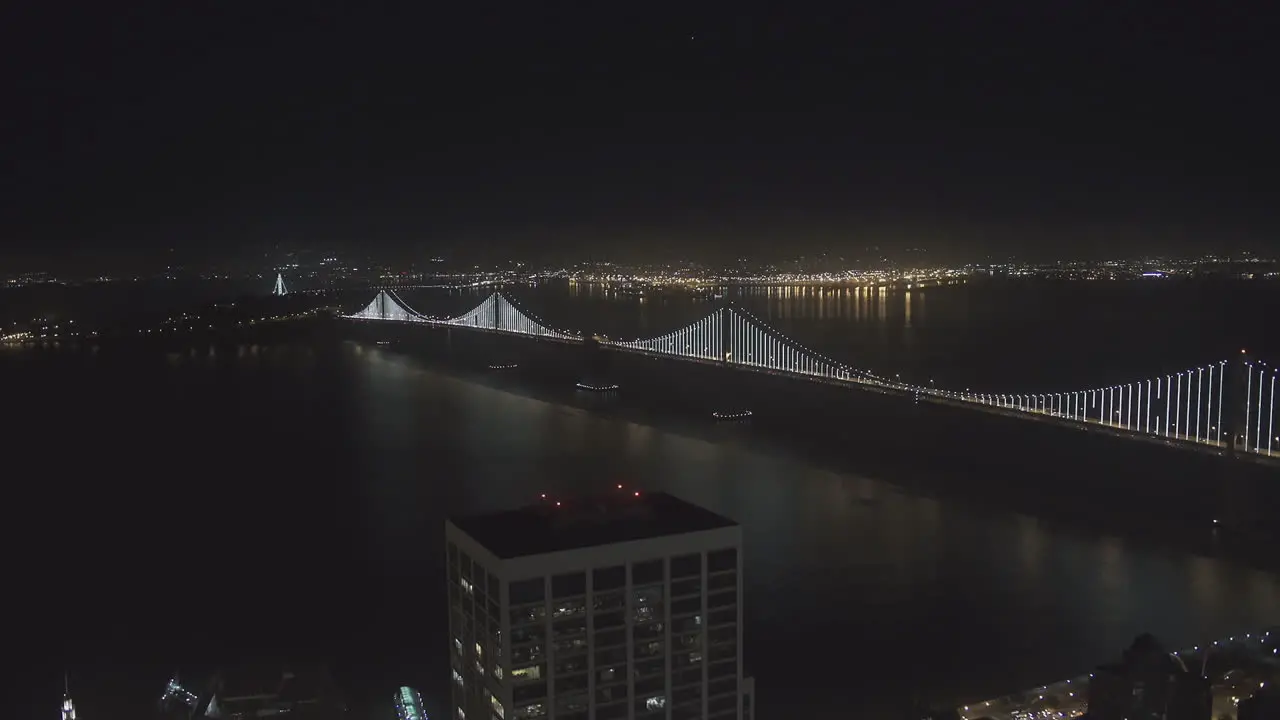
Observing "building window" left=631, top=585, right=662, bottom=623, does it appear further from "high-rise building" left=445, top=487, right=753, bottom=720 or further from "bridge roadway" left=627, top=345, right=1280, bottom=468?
"bridge roadway" left=627, top=345, right=1280, bottom=468

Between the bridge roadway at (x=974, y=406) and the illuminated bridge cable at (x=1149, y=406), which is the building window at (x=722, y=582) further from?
the illuminated bridge cable at (x=1149, y=406)

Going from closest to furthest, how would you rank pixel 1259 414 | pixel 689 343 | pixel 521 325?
pixel 1259 414, pixel 689 343, pixel 521 325

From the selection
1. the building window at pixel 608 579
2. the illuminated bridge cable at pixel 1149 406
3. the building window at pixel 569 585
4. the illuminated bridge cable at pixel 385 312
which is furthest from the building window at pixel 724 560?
the illuminated bridge cable at pixel 385 312

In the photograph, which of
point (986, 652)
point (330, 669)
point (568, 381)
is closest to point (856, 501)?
point (986, 652)

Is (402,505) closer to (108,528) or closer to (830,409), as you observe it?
(108,528)

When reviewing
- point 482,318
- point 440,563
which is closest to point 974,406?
point 440,563

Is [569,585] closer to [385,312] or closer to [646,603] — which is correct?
[646,603]

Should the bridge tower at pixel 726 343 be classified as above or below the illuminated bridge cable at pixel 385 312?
below
